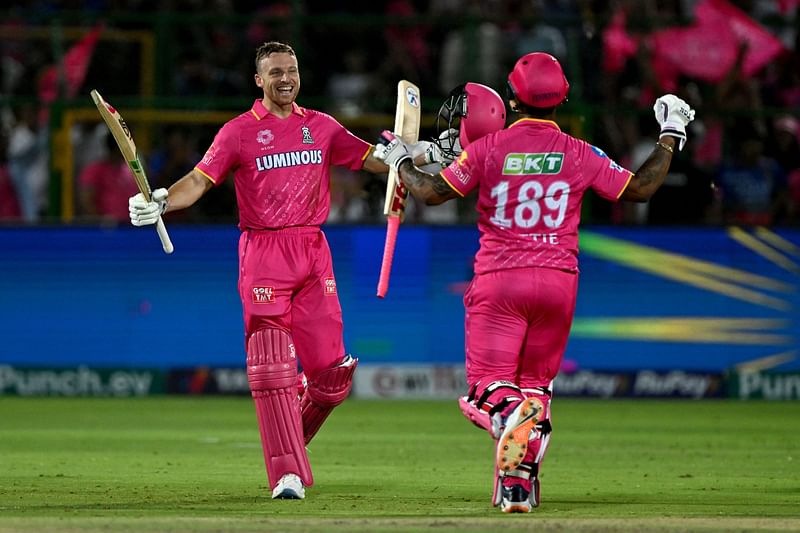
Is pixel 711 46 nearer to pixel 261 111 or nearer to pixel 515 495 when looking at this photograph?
pixel 261 111

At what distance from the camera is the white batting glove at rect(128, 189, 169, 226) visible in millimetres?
8234

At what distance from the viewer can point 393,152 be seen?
831cm

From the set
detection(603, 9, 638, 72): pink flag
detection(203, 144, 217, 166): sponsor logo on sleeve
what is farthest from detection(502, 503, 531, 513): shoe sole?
detection(603, 9, 638, 72): pink flag

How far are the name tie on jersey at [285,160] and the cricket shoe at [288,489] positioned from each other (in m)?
1.68

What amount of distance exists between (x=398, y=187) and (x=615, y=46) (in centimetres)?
790

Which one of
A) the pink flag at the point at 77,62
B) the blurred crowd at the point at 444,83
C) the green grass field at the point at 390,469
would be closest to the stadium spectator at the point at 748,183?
the blurred crowd at the point at 444,83

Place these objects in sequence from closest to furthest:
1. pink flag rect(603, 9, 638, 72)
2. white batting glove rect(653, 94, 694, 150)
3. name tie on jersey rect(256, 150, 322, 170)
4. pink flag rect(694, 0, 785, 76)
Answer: white batting glove rect(653, 94, 694, 150) → name tie on jersey rect(256, 150, 322, 170) → pink flag rect(603, 9, 638, 72) → pink flag rect(694, 0, 785, 76)

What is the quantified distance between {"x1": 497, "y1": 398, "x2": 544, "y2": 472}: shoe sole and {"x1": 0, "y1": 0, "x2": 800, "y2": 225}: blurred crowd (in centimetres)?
834

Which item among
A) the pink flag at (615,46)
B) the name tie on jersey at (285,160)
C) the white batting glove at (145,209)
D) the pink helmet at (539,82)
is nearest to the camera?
the pink helmet at (539,82)

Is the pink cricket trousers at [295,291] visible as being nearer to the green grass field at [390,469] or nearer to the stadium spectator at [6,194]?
the green grass field at [390,469]

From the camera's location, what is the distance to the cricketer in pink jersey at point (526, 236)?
25.6 ft

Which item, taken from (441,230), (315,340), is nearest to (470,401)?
(315,340)

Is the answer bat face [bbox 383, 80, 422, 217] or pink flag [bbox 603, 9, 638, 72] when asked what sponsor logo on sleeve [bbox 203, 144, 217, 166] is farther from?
pink flag [bbox 603, 9, 638, 72]

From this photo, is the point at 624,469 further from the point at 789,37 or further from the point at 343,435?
the point at 789,37
